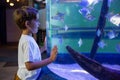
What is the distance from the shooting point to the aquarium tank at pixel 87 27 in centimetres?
236

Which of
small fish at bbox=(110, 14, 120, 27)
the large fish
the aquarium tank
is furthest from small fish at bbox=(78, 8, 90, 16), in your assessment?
the large fish

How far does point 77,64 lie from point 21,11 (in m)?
0.55

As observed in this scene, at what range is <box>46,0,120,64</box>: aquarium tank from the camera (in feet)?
7.75

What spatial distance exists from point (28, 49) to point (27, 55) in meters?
0.04

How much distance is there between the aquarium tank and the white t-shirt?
0.33 m

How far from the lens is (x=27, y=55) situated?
209 centimetres

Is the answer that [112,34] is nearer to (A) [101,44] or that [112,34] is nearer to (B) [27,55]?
Answer: (A) [101,44]

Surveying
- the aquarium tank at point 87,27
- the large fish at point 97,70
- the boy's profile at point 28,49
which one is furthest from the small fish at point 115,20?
the boy's profile at point 28,49

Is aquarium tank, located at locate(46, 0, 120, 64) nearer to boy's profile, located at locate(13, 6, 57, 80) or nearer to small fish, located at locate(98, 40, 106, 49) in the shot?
small fish, located at locate(98, 40, 106, 49)

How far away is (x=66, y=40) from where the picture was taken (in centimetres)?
245

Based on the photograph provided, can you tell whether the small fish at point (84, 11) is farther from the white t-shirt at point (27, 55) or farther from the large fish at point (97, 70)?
the white t-shirt at point (27, 55)

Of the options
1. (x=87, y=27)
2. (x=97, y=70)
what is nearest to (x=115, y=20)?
(x=87, y=27)

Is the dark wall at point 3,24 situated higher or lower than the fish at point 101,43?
lower

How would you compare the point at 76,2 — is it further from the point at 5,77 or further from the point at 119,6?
the point at 5,77
